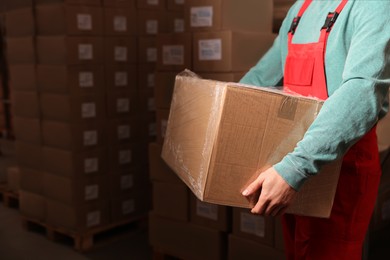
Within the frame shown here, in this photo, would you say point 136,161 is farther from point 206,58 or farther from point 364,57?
point 364,57

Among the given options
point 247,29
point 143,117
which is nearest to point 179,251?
point 143,117

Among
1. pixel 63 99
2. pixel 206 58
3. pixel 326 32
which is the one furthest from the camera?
pixel 63 99

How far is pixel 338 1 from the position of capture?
1.39 metres

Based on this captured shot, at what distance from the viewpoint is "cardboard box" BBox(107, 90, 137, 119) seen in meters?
3.18

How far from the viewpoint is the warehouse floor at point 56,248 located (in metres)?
3.01

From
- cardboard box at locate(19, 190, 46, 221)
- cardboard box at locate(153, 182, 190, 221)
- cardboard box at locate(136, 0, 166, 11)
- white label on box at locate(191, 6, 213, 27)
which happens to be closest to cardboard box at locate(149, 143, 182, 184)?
cardboard box at locate(153, 182, 190, 221)

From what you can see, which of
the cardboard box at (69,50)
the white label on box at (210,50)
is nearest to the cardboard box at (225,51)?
the white label on box at (210,50)

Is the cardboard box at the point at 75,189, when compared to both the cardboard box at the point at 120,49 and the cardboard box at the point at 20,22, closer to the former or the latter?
the cardboard box at the point at 120,49

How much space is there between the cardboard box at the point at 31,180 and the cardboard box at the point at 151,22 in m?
1.30

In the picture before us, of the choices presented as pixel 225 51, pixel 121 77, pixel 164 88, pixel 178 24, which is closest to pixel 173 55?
pixel 164 88

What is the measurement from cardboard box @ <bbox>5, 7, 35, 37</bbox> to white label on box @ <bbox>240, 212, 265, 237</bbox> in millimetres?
1987

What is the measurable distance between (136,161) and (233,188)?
2242 mm

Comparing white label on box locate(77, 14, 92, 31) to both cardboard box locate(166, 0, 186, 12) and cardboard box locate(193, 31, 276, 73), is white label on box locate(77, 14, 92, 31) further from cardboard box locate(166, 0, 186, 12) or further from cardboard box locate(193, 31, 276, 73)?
cardboard box locate(193, 31, 276, 73)

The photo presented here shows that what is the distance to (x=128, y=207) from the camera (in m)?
3.40
